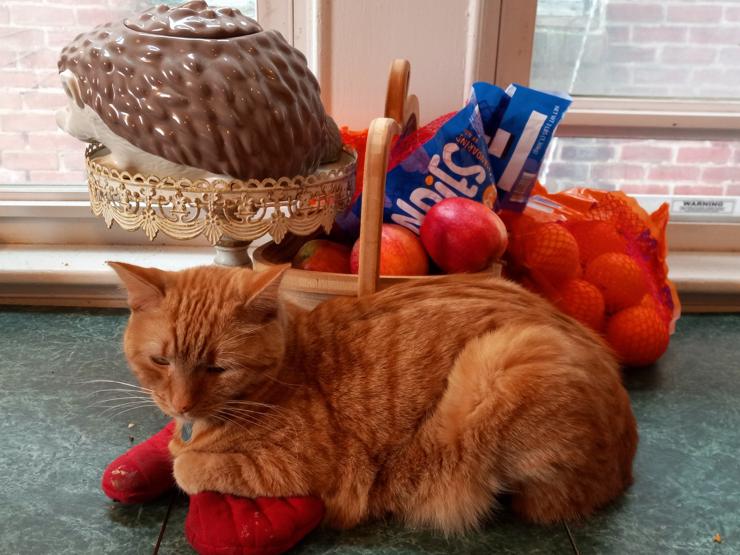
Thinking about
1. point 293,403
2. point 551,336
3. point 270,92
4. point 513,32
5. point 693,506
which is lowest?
point 693,506

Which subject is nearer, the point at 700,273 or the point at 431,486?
the point at 431,486

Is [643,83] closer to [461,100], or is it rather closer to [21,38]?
[461,100]

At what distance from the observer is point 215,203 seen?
3.25 feet

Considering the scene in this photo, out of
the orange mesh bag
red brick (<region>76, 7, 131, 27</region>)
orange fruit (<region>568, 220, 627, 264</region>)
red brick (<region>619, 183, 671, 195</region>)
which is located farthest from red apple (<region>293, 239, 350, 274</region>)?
red brick (<region>619, 183, 671, 195</region>)

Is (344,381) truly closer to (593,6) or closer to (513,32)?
(513,32)

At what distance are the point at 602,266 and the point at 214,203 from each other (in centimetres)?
72

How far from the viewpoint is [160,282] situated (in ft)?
3.11

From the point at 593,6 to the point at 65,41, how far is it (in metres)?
1.10

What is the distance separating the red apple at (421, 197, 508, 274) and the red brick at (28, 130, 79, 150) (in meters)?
0.91

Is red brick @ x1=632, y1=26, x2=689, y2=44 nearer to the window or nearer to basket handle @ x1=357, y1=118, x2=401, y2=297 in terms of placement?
the window

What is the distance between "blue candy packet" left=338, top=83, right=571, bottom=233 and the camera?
122 cm

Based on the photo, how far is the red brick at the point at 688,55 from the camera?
1.60m

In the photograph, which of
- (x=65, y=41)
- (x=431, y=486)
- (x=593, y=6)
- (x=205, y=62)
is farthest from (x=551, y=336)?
(x=65, y=41)

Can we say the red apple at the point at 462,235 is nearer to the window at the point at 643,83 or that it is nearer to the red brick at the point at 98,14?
the window at the point at 643,83
